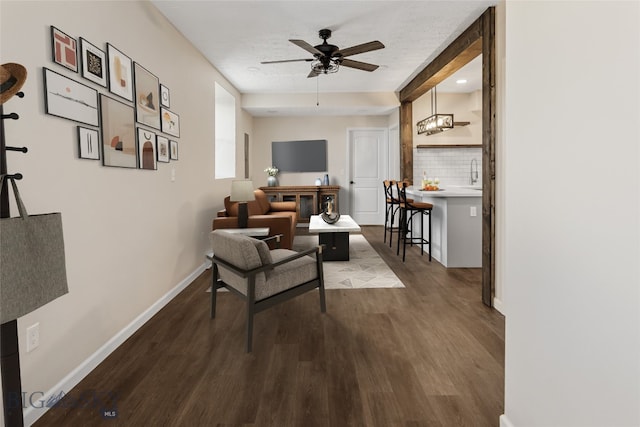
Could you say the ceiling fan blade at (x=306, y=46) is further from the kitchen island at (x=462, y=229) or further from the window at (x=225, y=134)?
the window at (x=225, y=134)

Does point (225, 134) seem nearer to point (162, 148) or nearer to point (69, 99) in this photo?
point (162, 148)

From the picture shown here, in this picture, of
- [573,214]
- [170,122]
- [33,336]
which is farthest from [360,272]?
[573,214]

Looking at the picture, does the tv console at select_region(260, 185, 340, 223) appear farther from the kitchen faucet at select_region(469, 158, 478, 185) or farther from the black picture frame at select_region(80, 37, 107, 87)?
the black picture frame at select_region(80, 37, 107, 87)

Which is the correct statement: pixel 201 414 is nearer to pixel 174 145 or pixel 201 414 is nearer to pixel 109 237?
pixel 109 237

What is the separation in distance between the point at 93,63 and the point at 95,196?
825 millimetres

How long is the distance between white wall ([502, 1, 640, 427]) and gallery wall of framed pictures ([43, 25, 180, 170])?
221 centimetres

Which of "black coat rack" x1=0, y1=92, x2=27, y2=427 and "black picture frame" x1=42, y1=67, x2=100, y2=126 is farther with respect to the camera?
"black picture frame" x1=42, y1=67, x2=100, y2=126

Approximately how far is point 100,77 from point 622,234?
2764 mm

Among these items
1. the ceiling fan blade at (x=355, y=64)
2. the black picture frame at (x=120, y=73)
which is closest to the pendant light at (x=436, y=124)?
the ceiling fan blade at (x=355, y=64)

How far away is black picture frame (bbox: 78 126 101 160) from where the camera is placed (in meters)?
2.18

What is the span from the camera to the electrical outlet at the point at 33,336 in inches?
69.6

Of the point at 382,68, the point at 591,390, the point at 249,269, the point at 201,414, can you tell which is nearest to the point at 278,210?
the point at 382,68

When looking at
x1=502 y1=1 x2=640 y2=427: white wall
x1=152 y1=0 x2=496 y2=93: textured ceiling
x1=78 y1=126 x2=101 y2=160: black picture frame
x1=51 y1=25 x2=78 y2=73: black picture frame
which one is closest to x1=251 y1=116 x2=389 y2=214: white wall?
x1=152 y1=0 x2=496 y2=93: textured ceiling

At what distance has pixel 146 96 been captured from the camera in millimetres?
3074
